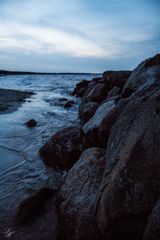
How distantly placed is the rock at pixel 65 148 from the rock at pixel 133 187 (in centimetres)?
214

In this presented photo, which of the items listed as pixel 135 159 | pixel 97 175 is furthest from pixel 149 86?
pixel 135 159

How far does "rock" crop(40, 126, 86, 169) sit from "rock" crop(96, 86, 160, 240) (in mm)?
2139

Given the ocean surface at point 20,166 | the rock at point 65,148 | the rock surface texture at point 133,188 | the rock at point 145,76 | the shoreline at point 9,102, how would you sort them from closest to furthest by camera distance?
the rock surface texture at point 133,188, the ocean surface at point 20,166, the rock at point 65,148, the rock at point 145,76, the shoreline at point 9,102

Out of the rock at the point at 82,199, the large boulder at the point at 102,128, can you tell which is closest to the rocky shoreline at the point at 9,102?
the large boulder at the point at 102,128

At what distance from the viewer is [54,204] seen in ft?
12.4

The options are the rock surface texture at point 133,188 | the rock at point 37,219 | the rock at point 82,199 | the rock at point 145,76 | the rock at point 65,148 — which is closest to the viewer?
the rock surface texture at point 133,188

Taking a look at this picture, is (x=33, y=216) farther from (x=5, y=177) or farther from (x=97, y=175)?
(x=5, y=177)

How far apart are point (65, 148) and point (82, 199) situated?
205 cm

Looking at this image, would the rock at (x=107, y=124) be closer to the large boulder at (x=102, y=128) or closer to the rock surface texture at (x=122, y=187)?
the large boulder at (x=102, y=128)

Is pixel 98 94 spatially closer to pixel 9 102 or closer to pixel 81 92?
pixel 9 102

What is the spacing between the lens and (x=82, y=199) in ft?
10.7

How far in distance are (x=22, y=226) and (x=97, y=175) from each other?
1123 mm

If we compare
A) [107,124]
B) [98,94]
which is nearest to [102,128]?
[107,124]

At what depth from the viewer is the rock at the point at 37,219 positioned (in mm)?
3236
